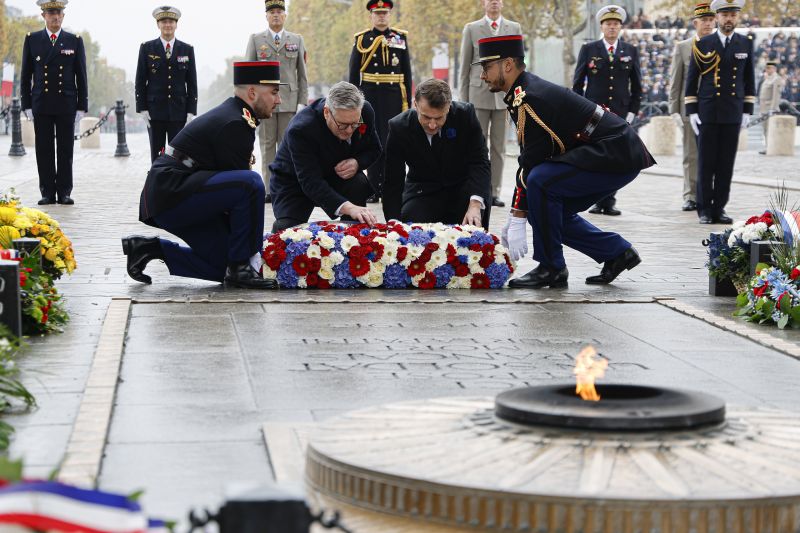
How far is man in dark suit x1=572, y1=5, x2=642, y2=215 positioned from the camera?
14.9 m

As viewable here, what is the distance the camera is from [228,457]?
4.20m

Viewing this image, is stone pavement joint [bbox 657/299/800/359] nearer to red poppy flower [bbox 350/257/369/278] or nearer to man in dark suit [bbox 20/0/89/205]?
red poppy flower [bbox 350/257/369/278]

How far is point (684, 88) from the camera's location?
1545cm

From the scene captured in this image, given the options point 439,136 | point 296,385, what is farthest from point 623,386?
point 439,136

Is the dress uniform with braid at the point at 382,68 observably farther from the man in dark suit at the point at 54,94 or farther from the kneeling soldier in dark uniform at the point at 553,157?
the kneeling soldier in dark uniform at the point at 553,157

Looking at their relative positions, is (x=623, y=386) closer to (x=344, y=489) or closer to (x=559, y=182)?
(x=344, y=489)

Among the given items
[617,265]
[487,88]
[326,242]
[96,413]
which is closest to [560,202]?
[617,265]

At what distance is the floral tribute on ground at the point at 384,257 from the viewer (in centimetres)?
860

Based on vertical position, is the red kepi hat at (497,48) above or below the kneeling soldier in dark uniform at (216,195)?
above

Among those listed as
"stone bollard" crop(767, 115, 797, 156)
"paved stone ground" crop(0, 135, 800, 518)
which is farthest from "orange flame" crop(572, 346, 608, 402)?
"stone bollard" crop(767, 115, 797, 156)

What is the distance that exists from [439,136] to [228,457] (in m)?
5.19

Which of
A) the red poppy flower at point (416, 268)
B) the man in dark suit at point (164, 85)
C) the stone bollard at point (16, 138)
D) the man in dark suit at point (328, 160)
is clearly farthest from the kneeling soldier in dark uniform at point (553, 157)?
the stone bollard at point (16, 138)

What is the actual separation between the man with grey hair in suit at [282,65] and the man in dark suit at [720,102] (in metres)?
4.53

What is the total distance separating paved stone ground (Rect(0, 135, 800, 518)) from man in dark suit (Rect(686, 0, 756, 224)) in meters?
3.98
